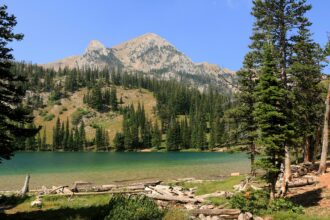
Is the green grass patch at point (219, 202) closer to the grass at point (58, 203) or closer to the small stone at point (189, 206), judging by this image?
the small stone at point (189, 206)

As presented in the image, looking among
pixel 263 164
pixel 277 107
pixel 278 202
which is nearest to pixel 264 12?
pixel 277 107

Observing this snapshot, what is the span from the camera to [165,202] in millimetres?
24547

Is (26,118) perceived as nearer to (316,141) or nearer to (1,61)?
(1,61)

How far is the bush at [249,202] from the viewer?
766 inches

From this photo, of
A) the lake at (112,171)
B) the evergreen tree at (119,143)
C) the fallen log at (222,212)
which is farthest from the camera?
the evergreen tree at (119,143)

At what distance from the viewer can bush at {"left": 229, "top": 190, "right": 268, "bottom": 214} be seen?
63.8 feet

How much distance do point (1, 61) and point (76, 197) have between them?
1540cm

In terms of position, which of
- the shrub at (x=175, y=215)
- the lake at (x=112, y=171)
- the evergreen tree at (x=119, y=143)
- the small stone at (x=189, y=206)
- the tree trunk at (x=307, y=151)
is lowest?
the lake at (x=112, y=171)

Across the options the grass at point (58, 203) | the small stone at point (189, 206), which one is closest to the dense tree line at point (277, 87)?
the small stone at point (189, 206)

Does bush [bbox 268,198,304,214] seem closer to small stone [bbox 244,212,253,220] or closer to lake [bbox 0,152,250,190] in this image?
small stone [bbox 244,212,253,220]

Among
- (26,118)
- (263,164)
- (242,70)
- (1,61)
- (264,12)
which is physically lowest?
(263,164)

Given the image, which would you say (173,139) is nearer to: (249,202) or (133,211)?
(249,202)

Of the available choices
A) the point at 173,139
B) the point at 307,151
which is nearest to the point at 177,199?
the point at 307,151

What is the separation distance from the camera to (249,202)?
65.1 ft
